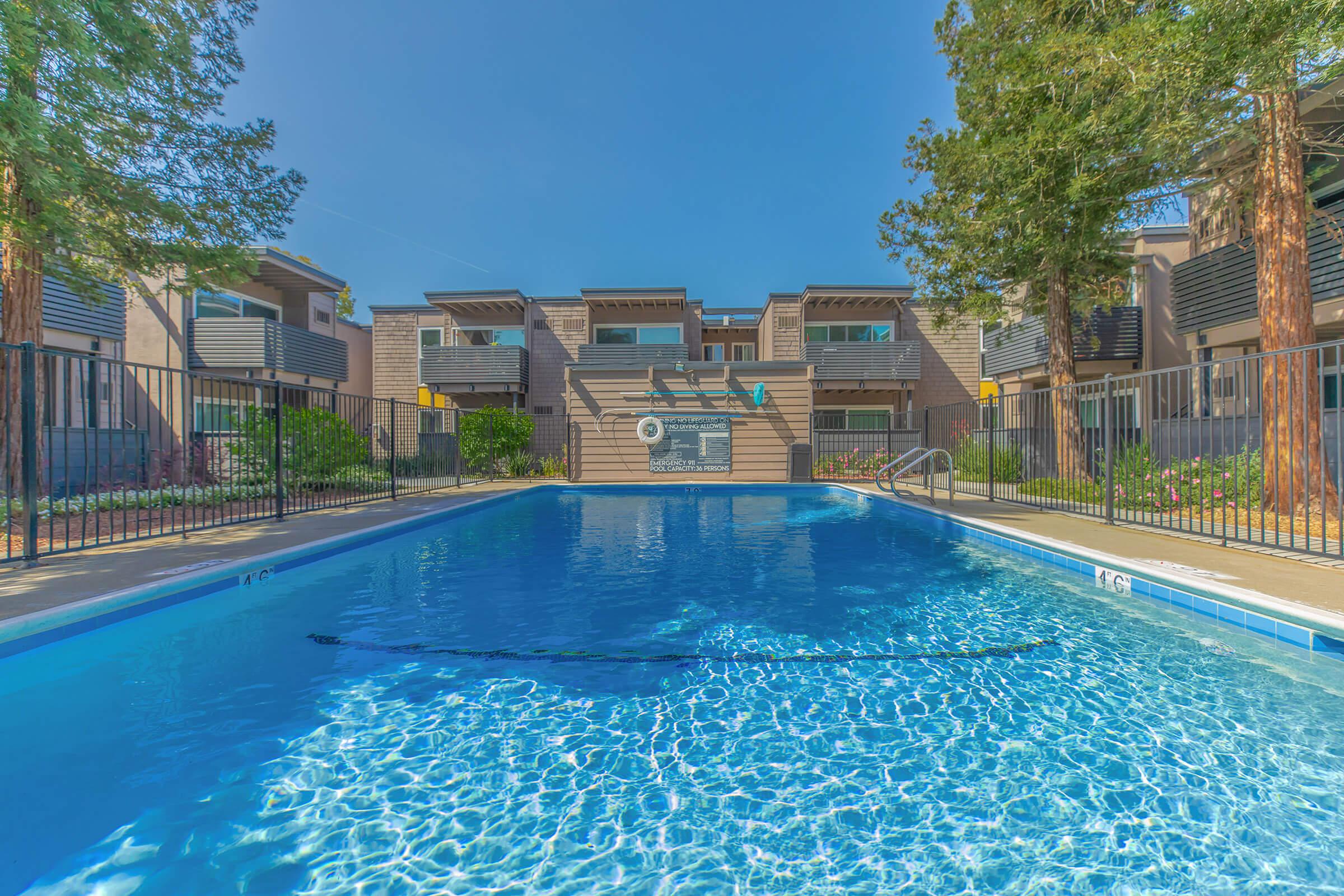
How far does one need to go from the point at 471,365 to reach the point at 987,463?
14974 millimetres

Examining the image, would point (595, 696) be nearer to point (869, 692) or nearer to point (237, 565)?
point (869, 692)

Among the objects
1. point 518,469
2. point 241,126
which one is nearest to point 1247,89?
point 241,126

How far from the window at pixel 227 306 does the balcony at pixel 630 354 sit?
9032mm

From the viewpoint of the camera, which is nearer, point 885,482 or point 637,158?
point 885,482

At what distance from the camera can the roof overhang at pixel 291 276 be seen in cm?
1522

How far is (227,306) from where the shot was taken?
15664 millimetres

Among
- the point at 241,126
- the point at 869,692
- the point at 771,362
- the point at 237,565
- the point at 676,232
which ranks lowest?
the point at 869,692

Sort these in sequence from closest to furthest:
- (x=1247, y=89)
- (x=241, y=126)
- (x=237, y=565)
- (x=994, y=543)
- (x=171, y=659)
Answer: (x=171, y=659) < (x=237, y=565) < (x=1247, y=89) < (x=994, y=543) < (x=241, y=126)

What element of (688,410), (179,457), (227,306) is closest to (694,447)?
(688,410)

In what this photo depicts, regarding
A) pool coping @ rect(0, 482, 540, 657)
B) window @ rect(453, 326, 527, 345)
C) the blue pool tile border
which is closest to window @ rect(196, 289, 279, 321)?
window @ rect(453, 326, 527, 345)

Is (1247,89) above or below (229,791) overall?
above

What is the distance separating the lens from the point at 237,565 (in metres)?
4.79

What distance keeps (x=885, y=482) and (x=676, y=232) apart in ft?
64.1

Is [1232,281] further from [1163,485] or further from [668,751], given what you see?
[668,751]
